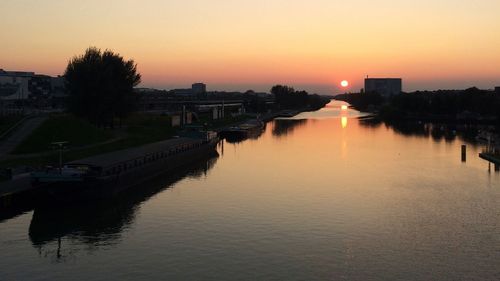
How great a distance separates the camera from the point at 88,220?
38.2 metres

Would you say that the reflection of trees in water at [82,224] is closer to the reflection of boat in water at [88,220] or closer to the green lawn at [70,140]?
the reflection of boat in water at [88,220]

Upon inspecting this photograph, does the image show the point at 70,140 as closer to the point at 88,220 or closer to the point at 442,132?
the point at 88,220

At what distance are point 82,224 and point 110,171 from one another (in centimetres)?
1077

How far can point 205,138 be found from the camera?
281ft

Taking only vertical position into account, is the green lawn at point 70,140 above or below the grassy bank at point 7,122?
below

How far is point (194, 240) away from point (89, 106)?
186 ft

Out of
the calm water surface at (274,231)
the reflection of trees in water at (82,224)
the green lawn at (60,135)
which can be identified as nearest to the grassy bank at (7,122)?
the green lawn at (60,135)

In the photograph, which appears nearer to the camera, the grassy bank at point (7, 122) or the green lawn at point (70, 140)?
the green lawn at point (70, 140)

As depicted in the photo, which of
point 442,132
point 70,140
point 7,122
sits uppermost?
point 7,122

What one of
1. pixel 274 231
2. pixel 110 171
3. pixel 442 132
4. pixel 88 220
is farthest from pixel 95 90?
pixel 442 132

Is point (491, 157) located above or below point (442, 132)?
below

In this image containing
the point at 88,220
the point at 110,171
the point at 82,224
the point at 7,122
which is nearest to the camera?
the point at 82,224

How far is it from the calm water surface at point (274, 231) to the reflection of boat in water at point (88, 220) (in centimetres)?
8

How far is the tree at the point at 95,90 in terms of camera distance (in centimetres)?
8338
